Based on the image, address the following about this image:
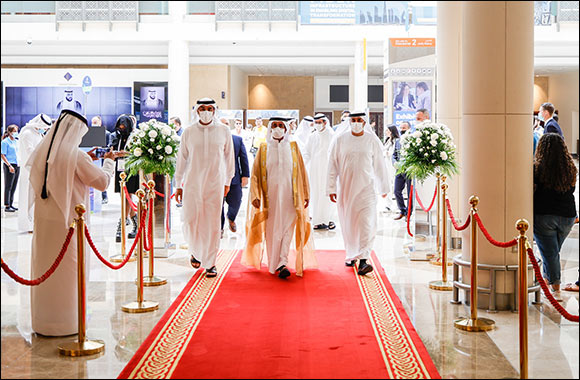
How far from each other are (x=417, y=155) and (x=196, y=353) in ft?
13.9

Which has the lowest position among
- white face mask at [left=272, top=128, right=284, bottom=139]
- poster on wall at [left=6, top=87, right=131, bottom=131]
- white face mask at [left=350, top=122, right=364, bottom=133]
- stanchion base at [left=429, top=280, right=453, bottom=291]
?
stanchion base at [left=429, top=280, right=453, bottom=291]

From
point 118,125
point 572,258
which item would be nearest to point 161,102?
point 118,125

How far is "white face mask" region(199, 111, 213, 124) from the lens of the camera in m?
7.50

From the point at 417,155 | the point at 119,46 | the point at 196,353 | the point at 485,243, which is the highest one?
the point at 119,46

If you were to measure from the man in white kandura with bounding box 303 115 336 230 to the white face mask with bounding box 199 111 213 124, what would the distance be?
4180 mm

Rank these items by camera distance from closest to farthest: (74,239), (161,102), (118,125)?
(74,239), (118,125), (161,102)

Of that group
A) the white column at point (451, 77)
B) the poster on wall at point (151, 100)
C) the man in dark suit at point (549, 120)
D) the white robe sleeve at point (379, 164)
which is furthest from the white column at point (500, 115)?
the poster on wall at point (151, 100)

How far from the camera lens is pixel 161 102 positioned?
2347cm

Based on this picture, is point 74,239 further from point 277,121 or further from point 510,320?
point 510,320

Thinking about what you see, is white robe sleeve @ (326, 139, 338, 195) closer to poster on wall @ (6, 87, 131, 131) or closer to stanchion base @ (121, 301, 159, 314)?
stanchion base @ (121, 301, 159, 314)

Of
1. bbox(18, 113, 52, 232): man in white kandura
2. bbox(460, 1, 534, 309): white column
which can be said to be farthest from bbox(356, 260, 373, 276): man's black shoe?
bbox(18, 113, 52, 232): man in white kandura

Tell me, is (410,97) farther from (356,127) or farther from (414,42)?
(356,127)

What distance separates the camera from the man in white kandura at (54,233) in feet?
17.1

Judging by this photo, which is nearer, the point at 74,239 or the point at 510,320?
the point at 74,239
